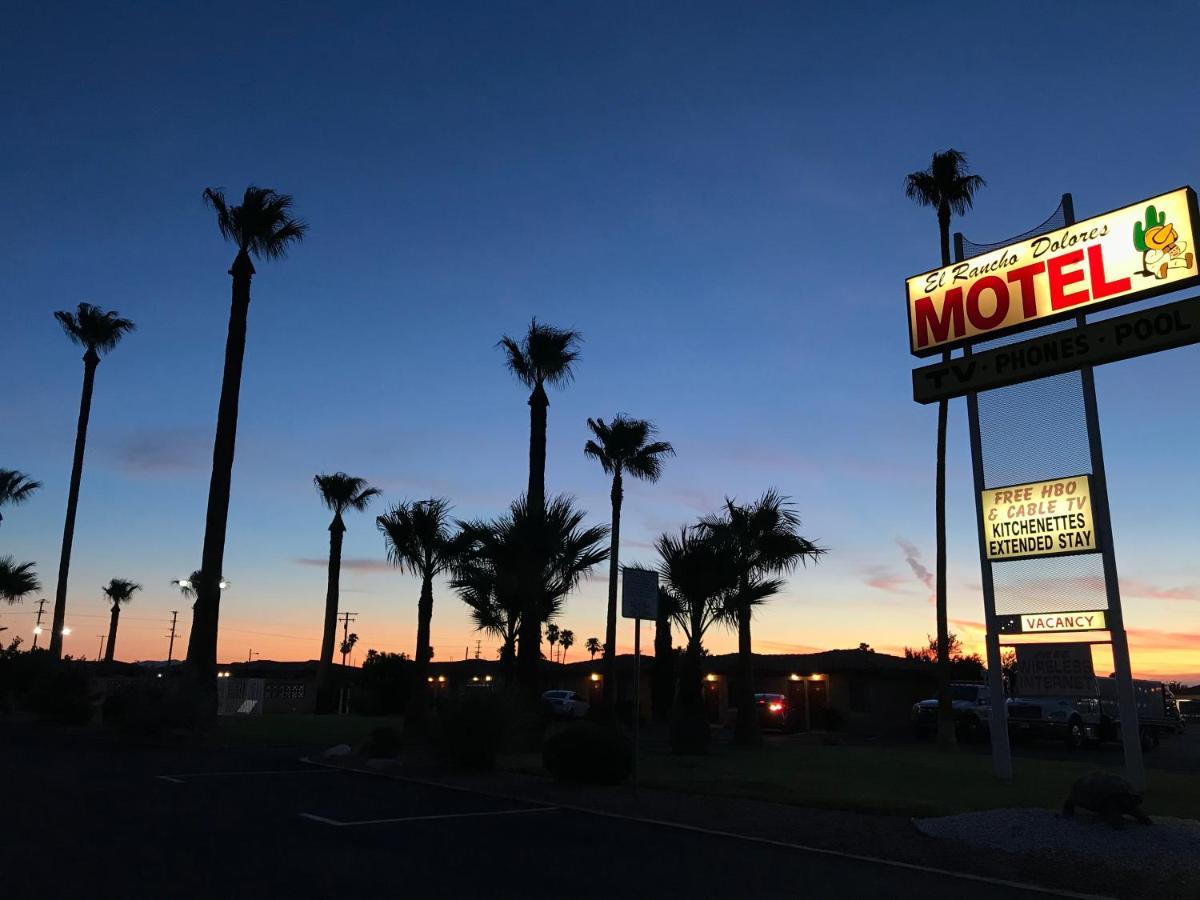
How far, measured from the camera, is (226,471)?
2562 centimetres

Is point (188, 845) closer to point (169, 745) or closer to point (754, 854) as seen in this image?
point (754, 854)

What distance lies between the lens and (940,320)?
1623 cm

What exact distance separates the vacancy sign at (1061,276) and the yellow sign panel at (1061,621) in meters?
4.60

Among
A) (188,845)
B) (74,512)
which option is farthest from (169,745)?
(74,512)

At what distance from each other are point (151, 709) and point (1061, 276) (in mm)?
21095

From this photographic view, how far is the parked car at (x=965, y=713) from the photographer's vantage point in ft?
95.9

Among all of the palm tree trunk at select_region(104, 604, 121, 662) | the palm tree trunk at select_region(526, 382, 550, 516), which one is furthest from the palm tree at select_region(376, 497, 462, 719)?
the palm tree trunk at select_region(104, 604, 121, 662)

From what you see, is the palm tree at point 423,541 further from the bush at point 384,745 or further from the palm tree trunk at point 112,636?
the palm tree trunk at point 112,636

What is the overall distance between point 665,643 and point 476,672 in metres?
37.9

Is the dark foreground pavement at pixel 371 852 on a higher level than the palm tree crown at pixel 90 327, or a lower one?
lower

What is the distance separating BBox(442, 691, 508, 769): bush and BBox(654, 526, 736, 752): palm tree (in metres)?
7.00

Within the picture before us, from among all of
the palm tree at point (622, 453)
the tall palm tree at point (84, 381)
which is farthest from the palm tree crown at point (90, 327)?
the palm tree at point (622, 453)

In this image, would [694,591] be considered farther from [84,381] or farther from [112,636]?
[112,636]

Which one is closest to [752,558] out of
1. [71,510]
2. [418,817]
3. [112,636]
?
[418,817]
